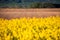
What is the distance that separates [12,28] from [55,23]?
1.07 m

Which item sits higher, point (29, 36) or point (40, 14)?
point (29, 36)

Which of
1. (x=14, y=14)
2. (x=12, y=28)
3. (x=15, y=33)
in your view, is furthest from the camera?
(x=14, y=14)

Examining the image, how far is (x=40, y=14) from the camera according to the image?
5.89 m

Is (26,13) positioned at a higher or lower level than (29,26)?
lower

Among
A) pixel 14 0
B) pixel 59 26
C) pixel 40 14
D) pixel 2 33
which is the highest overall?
pixel 2 33

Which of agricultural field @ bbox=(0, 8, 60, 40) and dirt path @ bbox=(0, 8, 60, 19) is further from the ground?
agricultural field @ bbox=(0, 8, 60, 40)

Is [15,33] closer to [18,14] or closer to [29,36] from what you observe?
[29,36]

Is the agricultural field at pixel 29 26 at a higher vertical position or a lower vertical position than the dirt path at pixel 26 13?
higher

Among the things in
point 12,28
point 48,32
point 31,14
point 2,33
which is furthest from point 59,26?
point 31,14

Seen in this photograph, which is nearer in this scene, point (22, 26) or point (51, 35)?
point (51, 35)

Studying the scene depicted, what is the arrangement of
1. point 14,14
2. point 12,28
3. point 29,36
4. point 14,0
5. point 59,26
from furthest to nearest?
1. point 14,0
2. point 14,14
3. point 59,26
4. point 12,28
5. point 29,36

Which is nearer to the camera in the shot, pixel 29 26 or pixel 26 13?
pixel 29 26

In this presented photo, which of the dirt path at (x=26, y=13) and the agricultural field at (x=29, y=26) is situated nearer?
the agricultural field at (x=29, y=26)

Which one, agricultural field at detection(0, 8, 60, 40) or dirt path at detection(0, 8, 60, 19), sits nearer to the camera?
agricultural field at detection(0, 8, 60, 40)
